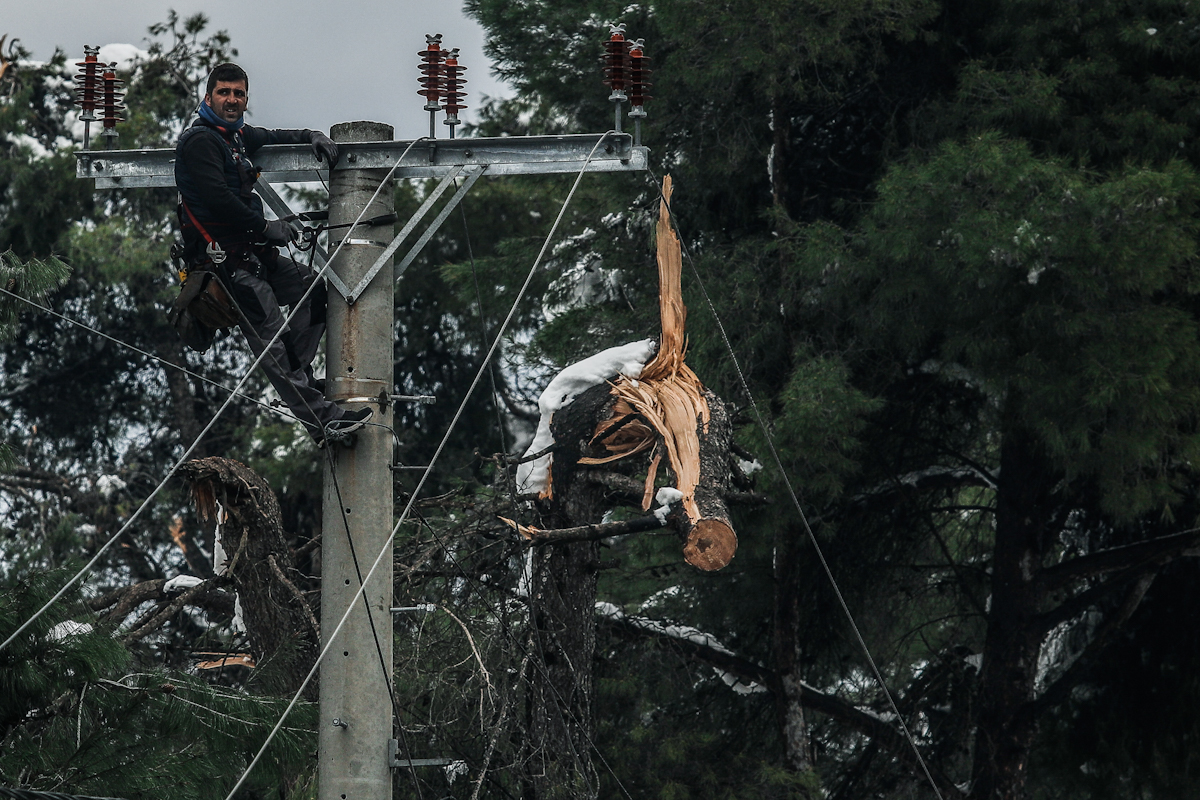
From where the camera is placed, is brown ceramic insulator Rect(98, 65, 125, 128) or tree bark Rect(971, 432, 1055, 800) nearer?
brown ceramic insulator Rect(98, 65, 125, 128)

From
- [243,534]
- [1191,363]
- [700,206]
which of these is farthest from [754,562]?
[243,534]

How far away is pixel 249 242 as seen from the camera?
22.2 ft

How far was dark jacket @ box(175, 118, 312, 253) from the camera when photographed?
21.3 feet

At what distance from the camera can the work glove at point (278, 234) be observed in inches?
266

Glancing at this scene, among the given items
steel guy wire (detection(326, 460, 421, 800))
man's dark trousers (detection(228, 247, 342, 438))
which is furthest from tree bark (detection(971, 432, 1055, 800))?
steel guy wire (detection(326, 460, 421, 800))

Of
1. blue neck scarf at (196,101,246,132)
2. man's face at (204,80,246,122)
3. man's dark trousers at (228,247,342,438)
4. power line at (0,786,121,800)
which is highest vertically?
man's face at (204,80,246,122)

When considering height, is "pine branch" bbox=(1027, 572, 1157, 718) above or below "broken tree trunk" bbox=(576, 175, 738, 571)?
below

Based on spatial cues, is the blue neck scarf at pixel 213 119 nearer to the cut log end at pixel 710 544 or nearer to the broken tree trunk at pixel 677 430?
the broken tree trunk at pixel 677 430

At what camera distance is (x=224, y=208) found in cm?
653

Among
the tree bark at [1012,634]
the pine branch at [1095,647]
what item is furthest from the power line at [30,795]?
the pine branch at [1095,647]

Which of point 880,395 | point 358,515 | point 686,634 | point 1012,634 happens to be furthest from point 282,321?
point 1012,634

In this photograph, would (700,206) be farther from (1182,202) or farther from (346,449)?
(346,449)

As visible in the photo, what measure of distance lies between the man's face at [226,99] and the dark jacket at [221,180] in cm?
7

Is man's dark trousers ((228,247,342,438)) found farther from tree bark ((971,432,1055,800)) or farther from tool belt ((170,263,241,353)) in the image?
tree bark ((971,432,1055,800))
